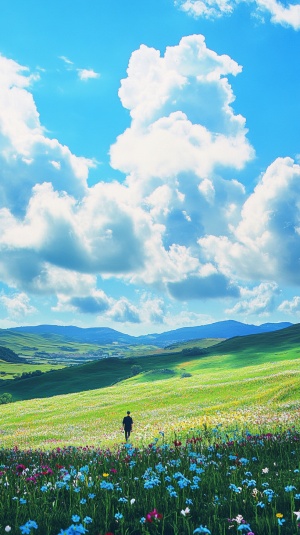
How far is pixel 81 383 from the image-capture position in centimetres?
11981

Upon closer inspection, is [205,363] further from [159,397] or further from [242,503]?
[242,503]

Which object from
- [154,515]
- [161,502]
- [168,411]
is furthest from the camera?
[168,411]

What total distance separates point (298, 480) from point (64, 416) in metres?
49.4

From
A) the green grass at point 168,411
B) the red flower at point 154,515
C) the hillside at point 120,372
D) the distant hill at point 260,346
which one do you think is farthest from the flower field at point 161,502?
the distant hill at point 260,346

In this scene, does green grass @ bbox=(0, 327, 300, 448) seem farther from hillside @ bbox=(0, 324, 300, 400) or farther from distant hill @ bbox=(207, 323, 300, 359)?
distant hill @ bbox=(207, 323, 300, 359)

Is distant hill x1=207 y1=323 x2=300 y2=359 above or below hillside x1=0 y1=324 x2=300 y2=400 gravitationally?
above

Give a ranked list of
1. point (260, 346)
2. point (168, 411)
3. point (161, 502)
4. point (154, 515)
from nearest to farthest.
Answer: point (154, 515) → point (161, 502) → point (168, 411) → point (260, 346)

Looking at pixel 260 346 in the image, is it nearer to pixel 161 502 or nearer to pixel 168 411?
pixel 168 411

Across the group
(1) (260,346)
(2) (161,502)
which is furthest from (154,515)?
(1) (260,346)

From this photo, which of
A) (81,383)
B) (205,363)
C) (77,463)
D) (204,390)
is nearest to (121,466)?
(77,463)

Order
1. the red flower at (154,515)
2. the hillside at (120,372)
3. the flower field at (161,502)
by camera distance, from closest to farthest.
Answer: the red flower at (154,515)
the flower field at (161,502)
the hillside at (120,372)

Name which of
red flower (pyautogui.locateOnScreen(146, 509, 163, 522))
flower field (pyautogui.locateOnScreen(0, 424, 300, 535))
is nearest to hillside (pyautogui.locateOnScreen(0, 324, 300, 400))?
flower field (pyautogui.locateOnScreen(0, 424, 300, 535))

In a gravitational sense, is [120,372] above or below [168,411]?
below

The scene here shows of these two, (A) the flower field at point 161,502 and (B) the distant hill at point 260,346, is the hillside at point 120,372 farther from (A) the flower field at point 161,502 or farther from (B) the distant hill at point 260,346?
(A) the flower field at point 161,502
